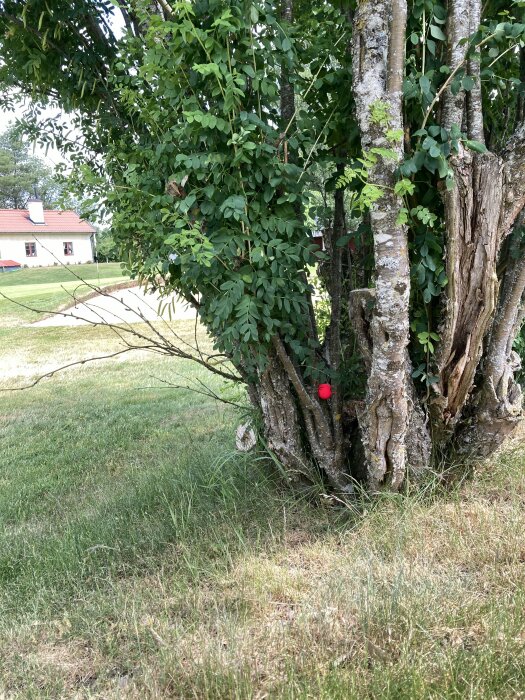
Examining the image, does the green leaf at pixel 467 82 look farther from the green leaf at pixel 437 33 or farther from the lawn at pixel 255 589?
the lawn at pixel 255 589

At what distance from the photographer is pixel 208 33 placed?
7.63ft

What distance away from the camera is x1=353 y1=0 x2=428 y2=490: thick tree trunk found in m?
2.33

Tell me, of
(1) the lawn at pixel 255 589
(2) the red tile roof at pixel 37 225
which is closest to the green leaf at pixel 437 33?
(1) the lawn at pixel 255 589

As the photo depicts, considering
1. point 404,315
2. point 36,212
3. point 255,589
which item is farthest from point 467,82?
point 36,212

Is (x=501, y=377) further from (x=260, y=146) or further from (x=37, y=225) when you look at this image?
(x=37, y=225)

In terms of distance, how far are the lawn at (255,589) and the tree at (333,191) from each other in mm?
377

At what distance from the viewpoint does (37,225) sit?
147 feet

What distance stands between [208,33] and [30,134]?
1975 mm

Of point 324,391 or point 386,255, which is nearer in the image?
point 386,255

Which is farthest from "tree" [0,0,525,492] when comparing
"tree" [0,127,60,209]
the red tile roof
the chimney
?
→ "tree" [0,127,60,209]

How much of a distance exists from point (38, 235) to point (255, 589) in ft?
158

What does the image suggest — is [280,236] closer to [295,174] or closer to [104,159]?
[295,174]

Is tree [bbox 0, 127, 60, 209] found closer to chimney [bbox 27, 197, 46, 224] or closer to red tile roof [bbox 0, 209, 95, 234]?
red tile roof [bbox 0, 209, 95, 234]

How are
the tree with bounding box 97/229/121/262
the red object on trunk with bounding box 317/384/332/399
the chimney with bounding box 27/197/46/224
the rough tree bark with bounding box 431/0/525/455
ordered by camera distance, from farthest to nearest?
the chimney with bounding box 27/197/46/224
the tree with bounding box 97/229/121/262
the red object on trunk with bounding box 317/384/332/399
the rough tree bark with bounding box 431/0/525/455
